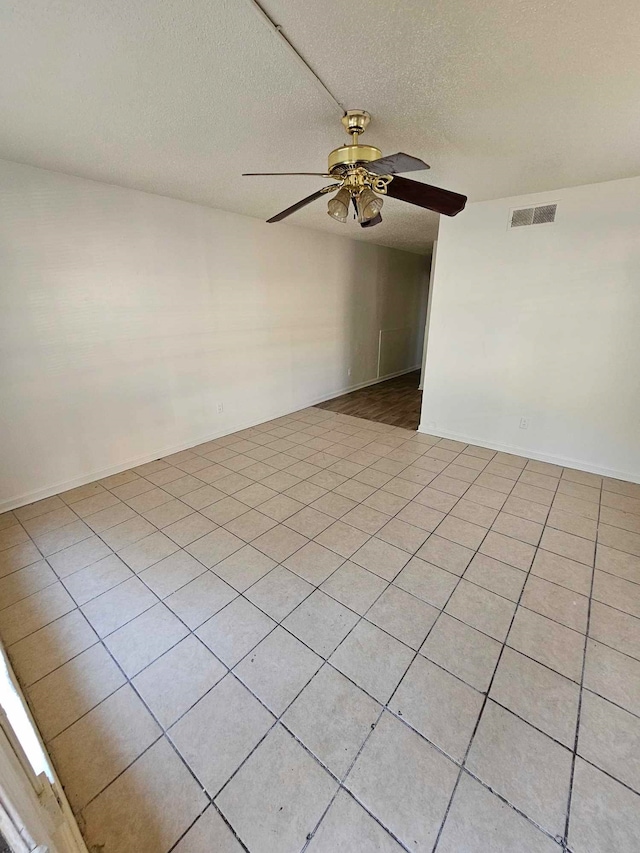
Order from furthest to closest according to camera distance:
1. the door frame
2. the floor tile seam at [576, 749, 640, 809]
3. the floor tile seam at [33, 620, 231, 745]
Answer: the floor tile seam at [33, 620, 231, 745], the floor tile seam at [576, 749, 640, 809], the door frame

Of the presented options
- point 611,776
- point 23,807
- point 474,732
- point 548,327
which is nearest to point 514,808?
point 474,732

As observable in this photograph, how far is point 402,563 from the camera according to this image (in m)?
2.08

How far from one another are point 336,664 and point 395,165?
2176mm

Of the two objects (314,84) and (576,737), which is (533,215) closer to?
(314,84)

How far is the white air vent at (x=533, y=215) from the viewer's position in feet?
9.48

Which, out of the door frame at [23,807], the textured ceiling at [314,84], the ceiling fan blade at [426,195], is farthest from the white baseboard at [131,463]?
the ceiling fan blade at [426,195]

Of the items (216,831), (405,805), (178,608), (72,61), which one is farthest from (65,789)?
(72,61)

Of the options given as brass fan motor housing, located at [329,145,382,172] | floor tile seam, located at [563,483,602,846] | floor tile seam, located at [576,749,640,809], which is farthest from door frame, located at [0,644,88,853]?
brass fan motor housing, located at [329,145,382,172]

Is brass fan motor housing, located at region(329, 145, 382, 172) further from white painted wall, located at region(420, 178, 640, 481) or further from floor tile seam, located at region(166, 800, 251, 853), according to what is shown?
floor tile seam, located at region(166, 800, 251, 853)

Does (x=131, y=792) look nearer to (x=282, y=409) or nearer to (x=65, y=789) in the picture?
(x=65, y=789)

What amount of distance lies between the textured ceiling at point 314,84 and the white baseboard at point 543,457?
2.25 meters

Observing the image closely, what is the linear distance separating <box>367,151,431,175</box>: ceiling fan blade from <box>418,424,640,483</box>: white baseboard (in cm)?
284

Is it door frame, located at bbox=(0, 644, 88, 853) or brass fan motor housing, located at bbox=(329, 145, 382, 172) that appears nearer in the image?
door frame, located at bbox=(0, 644, 88, 853)

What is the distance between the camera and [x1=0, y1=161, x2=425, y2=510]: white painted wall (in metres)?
2.53
